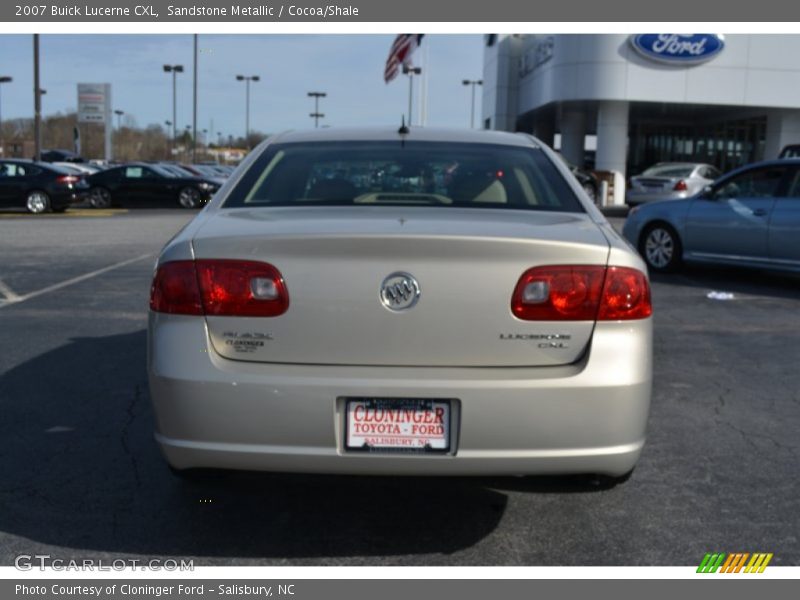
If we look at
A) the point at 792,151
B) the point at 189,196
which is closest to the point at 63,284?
the point at 792,151

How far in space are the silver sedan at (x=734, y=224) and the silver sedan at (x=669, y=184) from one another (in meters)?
11.4

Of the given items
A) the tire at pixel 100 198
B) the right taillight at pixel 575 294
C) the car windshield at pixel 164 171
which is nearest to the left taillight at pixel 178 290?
the right taillight at pixel 575 294

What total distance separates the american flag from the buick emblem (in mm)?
31497

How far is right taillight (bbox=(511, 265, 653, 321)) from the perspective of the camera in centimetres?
329

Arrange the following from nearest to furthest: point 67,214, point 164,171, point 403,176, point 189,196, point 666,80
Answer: point 403,176
point 67,214
point 189,196
point 164,171
point 666,80

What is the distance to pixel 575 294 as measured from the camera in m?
3.32

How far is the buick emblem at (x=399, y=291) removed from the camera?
326 centimetres

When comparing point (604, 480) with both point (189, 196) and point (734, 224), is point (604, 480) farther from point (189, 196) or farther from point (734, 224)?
point (189, 196)

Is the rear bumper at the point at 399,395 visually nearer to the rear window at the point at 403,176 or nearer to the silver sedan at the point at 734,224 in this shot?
the rear window at the point at 403,176

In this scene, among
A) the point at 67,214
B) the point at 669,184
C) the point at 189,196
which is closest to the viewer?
the point at 669,184

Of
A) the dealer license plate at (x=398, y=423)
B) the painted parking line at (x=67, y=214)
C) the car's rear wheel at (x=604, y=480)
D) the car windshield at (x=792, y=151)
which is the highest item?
the car windshield at (x=792, y=151)

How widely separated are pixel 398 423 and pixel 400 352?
241 mm

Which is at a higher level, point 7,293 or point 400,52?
point 400,52

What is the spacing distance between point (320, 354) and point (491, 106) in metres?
45.0
